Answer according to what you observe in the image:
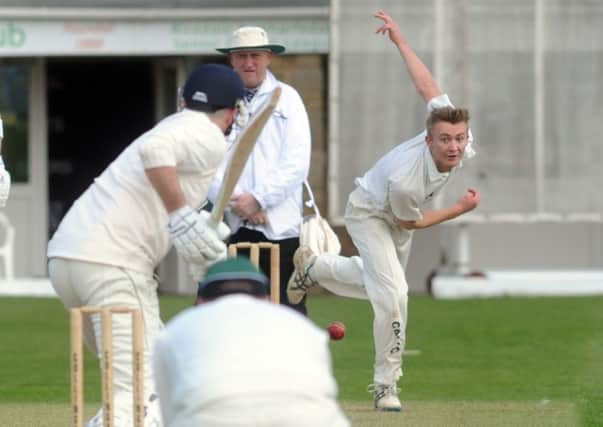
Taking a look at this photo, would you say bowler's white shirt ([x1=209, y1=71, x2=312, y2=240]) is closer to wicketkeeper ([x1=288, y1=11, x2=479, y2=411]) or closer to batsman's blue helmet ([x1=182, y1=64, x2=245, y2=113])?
wicketkeeper ([x1=288, y1=11, x2=479, y2=411])

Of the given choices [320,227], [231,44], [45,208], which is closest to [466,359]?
[320,227]

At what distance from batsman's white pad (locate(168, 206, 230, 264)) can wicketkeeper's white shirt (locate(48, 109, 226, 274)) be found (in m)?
0.16

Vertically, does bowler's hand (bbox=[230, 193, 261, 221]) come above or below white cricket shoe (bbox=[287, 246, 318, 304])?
above

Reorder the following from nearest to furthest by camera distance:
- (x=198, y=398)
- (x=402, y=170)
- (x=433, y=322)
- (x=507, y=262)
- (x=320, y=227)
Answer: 1. (x=198, y=398)
2. (x=402, y=170)
3. (x=320, y=227)
4. (x=433, y=322)
5. (x=507, y=262)

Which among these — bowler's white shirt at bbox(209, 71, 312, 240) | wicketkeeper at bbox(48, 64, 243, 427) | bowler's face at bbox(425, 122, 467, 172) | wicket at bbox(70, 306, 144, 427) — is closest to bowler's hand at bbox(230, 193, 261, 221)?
bowler's white shirt at bbox(209, 71, 312, 240)

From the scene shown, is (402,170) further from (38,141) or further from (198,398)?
(38,141)

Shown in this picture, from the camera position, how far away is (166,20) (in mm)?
16156

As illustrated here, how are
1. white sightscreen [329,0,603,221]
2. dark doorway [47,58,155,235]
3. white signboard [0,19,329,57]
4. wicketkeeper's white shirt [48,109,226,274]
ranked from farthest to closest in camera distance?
dark doorway [47,58,155,235], white signboard [0,19,329,57], white sightscreen [329,0,603,221], wicketkeeper's white shirt [48,109,226,274]

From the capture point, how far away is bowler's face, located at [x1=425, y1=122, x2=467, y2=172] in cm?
794

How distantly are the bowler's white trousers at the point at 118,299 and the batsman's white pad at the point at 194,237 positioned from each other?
0.72 ft

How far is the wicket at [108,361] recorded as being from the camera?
18.5ft

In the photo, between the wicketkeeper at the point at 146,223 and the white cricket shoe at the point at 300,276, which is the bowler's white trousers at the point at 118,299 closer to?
the wicketkeeper at the point at 146,223

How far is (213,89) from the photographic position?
6211 millimetres

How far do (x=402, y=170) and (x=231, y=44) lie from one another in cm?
106
